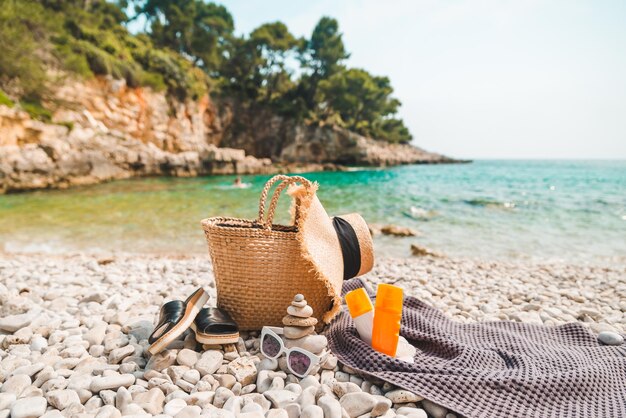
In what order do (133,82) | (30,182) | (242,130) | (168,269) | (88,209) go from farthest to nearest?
(242,130) → (133,82) → (30,182) → (88,209) → (168,269)

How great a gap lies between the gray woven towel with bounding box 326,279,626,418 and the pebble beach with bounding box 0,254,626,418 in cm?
A: 12

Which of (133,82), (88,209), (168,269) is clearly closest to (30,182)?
(88,209)

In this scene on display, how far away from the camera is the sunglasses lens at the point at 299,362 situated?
2.03 metres

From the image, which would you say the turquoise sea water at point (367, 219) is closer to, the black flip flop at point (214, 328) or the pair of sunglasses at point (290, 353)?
the black flip flop at point (214, 328)

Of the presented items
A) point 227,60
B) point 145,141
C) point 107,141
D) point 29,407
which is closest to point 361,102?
point 227,60

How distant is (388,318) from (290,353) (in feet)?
2.04

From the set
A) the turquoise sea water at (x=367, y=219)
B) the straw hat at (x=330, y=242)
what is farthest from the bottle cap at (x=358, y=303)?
the turquoise sea water at (x=367, y=219)

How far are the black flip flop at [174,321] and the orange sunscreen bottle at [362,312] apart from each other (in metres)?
0.94

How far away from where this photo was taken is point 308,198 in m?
2.35

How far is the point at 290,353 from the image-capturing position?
6.82 ft

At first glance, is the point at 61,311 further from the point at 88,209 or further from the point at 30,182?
A: the point at 30,182

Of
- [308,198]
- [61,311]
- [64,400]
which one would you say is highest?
[308,198]

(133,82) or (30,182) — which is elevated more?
(133,82)

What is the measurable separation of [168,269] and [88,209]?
27.2 feet
